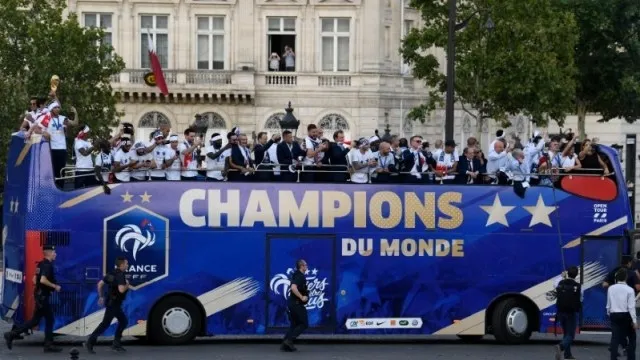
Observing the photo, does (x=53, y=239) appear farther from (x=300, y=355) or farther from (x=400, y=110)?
(x=400, y=110)

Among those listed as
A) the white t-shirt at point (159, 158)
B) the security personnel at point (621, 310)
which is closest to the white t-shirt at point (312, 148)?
the white t-shirt at point (159, 158)

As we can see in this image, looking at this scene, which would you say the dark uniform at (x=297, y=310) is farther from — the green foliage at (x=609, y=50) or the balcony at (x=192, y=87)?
the balcony at (x=192, y=87)

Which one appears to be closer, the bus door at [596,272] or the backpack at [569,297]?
the backpack at [569,297]

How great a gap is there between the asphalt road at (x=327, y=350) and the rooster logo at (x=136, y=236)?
184 centimetres

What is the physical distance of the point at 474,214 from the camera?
3431 centimetres

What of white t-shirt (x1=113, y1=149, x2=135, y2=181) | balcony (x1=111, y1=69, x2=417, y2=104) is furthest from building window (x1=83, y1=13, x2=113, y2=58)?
white t-shirt (x1=113, y1=149, x2=135, y2=181)

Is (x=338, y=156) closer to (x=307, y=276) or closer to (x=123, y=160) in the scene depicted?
(x=307, y=276)

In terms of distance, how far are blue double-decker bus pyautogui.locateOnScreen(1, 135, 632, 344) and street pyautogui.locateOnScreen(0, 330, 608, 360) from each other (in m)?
0.42

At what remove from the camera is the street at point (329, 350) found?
32.1 m

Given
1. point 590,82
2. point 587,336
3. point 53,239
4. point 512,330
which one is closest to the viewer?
point 53,239

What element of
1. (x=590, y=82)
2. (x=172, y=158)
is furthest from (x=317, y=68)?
(x=172, y=158)

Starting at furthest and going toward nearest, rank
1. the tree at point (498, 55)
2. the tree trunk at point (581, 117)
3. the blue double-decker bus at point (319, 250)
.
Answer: the tree trunk at point (581, 117)
the tree at point (498, 55)
the blue double-decker bus at point (319, 250)

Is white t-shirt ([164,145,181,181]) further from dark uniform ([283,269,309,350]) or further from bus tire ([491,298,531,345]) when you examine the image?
bus tire ([491,298,531,345])

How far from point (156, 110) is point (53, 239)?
43.0 meters
